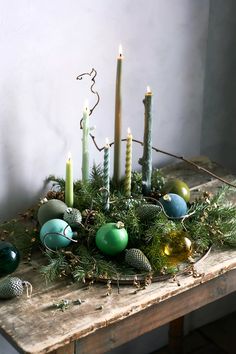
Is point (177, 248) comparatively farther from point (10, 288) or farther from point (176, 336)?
point (176, 336)

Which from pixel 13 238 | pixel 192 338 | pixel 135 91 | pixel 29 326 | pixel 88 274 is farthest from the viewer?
pixel 192 338

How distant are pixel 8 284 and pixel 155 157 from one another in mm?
600

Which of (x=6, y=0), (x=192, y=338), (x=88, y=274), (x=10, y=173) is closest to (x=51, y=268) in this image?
(x=88, y=274)

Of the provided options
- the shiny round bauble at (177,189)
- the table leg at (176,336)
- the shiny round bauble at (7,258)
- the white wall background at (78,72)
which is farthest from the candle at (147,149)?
the table leg at (176,336)

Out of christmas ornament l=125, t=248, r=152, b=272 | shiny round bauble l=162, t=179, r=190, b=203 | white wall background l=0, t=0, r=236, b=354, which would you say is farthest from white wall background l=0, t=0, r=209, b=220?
christmas ornament l=125, t=248, r=152, b=272

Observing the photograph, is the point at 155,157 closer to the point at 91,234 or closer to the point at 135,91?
the point at 135,91

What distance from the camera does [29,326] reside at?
1099mm

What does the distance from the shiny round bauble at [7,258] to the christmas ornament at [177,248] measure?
10.0 inches

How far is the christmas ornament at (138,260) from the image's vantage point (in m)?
1.22

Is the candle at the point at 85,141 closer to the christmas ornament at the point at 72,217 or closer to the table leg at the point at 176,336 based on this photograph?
the christmas ornament at the point at 72,217

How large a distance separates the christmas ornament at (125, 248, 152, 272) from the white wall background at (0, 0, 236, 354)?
33 centimetres

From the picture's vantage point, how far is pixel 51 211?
1296 millimetres

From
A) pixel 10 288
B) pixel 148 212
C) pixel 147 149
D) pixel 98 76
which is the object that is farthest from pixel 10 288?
pixel 98 76

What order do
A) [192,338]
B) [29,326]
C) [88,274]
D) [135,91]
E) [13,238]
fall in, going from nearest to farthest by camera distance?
[29,326]
[88,274]
[13,238]
[135,91]
[192,338]
